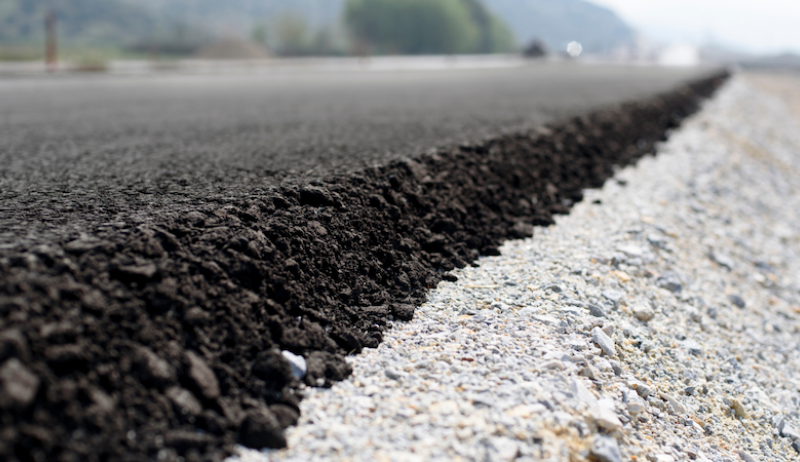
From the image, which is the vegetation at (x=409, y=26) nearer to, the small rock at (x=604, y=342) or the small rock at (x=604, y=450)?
the small rock at (x=604, y=342)

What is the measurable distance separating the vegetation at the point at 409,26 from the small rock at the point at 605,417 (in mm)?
98759

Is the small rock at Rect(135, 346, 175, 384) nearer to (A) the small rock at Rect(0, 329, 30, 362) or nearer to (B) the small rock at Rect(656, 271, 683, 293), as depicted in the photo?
(A) the small rock at Rect(0, 329, 30, 362)

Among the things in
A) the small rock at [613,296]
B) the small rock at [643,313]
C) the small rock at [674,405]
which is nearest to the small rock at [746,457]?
the small rock at [674,405]

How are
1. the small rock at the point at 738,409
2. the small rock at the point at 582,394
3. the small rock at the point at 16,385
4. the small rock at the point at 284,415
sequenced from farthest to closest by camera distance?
the small rock at the point at 738,409 → the small rock at the point at 582,394 → the small rock at the point at 284,415 → the small rock at the point at 16,385

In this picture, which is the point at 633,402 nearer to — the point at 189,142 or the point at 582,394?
the point at 582,394

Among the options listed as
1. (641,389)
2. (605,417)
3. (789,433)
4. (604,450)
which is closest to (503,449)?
(604,450)

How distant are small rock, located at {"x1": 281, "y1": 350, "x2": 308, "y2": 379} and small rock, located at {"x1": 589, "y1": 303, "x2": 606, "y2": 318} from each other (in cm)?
172

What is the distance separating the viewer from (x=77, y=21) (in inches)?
Result: 5792

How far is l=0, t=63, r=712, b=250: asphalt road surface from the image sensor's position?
318 centimetres

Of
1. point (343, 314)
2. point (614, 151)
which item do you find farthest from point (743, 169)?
point (343, 314)

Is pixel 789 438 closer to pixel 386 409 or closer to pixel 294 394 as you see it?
pixel 386 409

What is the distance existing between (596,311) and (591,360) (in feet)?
1.74

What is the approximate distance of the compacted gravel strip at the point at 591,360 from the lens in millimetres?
2174

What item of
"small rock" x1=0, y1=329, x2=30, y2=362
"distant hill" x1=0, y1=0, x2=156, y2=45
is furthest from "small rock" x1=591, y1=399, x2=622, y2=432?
"distant hill" x1=0, y1=0, x2=156, y2=45
